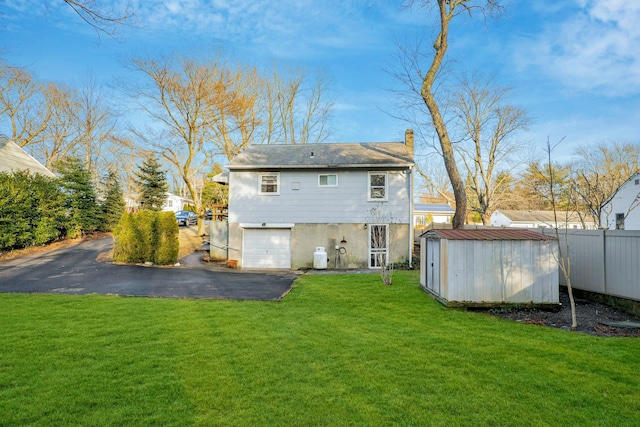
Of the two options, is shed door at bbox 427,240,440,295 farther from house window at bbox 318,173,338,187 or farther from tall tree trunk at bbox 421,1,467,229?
house window at bbox 318,173,338,187

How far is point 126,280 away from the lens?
36.9ft

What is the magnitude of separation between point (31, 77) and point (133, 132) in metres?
13.1

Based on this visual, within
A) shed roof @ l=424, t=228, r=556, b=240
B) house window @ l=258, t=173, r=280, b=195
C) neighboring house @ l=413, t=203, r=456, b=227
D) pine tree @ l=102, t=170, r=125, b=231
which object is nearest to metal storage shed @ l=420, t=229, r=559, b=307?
shed roof @ l=424, t=228, r=556, b=240

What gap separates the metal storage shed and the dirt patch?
8.9 inches

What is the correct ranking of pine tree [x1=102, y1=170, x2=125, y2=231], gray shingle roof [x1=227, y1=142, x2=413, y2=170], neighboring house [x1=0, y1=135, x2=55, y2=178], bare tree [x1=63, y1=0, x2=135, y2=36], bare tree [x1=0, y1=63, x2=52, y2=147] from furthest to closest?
1. bare tree [x1=0, y1=63, x2=52, y2=147]
2. pine tree [x1=102, y1=170, x2=125, y2=231]
3. neighboring house [x1=0, y1=135, x2=55, y2=178]
4. gray shingle roof [x1=227, y1=142, x2=413, y2=170]
5. bare tree [x1=63, y1=0, x2=135, y2=36]

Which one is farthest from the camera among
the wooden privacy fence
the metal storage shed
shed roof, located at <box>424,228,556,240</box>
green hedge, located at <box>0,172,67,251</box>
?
green hedge, located at <box>0,172,67,251</box>

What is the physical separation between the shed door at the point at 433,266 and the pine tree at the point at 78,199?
20235mm

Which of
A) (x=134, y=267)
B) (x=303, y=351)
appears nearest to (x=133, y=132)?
(x=134, y=267)

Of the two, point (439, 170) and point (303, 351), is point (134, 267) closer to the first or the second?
point (303, 351)

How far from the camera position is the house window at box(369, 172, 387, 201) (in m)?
15.4

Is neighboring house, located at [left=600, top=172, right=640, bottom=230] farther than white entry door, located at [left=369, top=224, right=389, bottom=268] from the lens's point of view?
Yes

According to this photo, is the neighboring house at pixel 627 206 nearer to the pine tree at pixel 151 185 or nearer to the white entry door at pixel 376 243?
the white entry door at pixel 376 243

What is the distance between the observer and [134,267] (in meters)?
14.1

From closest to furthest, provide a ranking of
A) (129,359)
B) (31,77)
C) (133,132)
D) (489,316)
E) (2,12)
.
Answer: (129,359)
(2,12)
(489,316)
(133,132)
(31,77)
